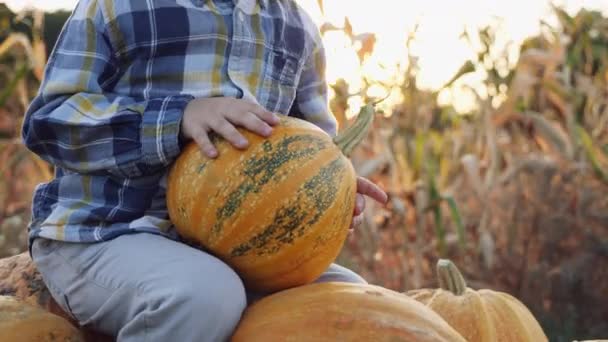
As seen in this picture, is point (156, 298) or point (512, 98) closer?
point (156, 298)

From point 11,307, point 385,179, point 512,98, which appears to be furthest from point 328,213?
point 512,98

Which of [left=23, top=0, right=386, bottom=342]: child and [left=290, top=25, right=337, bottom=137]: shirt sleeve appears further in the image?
[left=290, top=25, right=337, bottom=137]: shirt sleeve

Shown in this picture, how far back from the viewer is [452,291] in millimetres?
2604

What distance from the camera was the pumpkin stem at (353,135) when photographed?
201cm

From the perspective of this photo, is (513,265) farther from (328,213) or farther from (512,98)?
(328,213)

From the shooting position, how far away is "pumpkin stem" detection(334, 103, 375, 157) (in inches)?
79.0

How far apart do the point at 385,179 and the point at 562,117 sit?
4.04 feet

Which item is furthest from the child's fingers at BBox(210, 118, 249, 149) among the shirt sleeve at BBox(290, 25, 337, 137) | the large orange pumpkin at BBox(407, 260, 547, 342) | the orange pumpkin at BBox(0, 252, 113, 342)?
the large orange pumpkin at BBox(407, 260, 547, 342)

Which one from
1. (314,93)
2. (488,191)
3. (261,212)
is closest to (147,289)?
(261,212)

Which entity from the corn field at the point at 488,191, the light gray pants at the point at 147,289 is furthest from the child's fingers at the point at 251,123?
the corn field at the point at 488,191

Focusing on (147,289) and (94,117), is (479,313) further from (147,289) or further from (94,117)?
(94,117)

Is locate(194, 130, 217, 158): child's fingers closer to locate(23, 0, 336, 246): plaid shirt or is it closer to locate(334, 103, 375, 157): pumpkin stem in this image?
locate(23, 0, 336, 246): plaid shirt

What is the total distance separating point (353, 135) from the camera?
201 cm

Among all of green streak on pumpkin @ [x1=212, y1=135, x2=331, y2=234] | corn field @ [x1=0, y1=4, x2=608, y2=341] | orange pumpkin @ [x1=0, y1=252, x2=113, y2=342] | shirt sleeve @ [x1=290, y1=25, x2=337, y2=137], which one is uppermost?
green streak on pumpkin @ [x1=212, y1=135, x2=331, y2=234]
